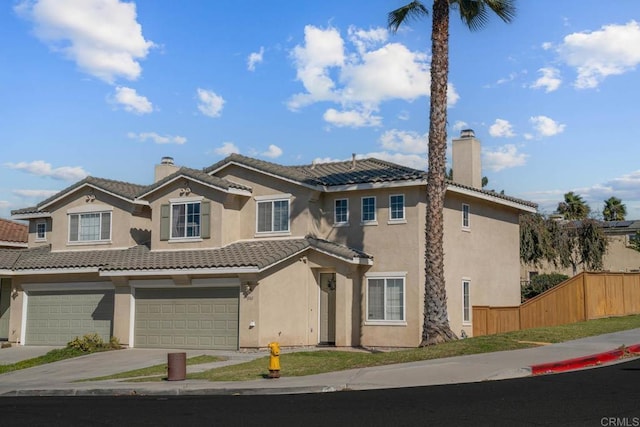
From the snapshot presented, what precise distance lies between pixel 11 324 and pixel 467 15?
2148cm

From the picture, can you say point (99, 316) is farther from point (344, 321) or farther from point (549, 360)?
point (549, 360)

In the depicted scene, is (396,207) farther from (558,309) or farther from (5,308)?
(5,308)

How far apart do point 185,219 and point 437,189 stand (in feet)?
35.0

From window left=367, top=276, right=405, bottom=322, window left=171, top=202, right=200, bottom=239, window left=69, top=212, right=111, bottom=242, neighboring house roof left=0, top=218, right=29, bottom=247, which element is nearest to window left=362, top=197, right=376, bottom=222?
window left=367, top=276, right=405, bottom=322

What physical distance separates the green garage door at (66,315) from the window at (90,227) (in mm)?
2500

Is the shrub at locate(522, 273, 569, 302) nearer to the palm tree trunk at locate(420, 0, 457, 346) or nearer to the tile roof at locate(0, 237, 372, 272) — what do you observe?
the tile roof at locate(0, 237, 372, 272)

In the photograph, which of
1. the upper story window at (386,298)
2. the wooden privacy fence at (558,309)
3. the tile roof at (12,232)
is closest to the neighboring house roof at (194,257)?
the upper story window at (386,298)

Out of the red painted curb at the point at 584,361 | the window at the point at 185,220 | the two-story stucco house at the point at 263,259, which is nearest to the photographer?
the red painted curb at the point at 584,361

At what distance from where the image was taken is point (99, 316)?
29.0 meters

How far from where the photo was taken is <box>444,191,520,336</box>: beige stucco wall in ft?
89.1

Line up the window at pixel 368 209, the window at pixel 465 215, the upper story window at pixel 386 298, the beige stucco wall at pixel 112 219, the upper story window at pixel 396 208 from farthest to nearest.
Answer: the beige stucco wall at pixel 112 219 → the window at pixel 465 215 → the window at pixel 368 209 → the upper story window at pixel 396 208 → the upper story window at pixel 386 298

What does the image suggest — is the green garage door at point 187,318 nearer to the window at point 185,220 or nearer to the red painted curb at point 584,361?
the window at point 185,220

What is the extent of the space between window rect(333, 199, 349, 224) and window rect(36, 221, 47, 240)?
14356 mm

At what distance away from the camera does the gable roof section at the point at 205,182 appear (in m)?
27.0
